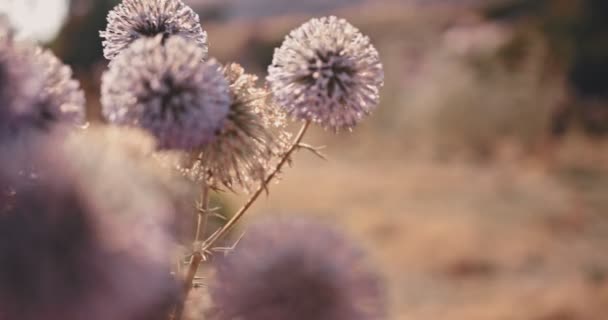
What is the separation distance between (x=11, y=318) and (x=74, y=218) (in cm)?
7

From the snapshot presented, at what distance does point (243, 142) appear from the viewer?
1.00 metres

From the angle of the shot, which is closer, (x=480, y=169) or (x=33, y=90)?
(x=33, y=90)

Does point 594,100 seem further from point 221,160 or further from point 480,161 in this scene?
point 221,160

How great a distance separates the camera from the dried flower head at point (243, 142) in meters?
0.96

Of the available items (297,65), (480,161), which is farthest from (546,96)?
(297,65)

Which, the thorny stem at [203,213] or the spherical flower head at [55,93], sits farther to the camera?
the thorny stem at [203,213]

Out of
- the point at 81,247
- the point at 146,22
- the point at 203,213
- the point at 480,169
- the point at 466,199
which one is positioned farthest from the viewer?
the point at 480,169

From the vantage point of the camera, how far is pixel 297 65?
3.39 feet

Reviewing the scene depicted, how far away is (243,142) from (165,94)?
0.21 m

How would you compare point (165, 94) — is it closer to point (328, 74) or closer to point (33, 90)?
point (33, 90)

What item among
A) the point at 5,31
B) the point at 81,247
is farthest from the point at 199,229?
the point at 81,247

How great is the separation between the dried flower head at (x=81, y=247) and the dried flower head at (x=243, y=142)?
0.40m

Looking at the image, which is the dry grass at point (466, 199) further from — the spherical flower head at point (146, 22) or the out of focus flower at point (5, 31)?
the out of focus flower at point (5, 31)

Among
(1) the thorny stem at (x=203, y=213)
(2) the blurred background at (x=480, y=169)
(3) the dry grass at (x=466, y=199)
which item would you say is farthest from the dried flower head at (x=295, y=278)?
(2) the blurred background at (x=480, y=169)
